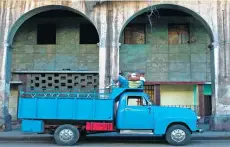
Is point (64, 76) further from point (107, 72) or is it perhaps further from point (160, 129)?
point (160, 129)

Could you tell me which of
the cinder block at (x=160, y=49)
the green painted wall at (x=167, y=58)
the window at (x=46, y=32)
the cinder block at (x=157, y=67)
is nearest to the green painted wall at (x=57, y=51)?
the window at (x=46, y=32)

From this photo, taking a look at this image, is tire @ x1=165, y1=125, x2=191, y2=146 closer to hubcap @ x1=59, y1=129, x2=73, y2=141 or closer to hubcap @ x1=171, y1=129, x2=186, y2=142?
hubcap @ x1=171, y1=129, x2=186, y2=142

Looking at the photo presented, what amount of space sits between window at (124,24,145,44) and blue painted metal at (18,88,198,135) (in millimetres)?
10425

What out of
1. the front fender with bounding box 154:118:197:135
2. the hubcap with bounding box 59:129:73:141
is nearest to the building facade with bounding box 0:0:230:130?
the hubcap with bounding box 59:129:73:141

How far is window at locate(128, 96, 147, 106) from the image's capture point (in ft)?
43.4

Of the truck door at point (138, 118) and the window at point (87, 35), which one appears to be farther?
the window at point (87, 35)

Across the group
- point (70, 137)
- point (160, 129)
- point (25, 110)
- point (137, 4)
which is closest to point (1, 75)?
point (25, 110)

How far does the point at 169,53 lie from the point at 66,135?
1188 cm

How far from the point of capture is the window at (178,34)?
916 inches

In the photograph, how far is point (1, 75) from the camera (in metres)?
17.8

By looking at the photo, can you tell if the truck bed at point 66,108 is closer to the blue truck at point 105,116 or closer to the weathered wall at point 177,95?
the blue truck at point 105,116

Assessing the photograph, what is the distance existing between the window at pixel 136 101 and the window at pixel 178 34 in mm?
10770

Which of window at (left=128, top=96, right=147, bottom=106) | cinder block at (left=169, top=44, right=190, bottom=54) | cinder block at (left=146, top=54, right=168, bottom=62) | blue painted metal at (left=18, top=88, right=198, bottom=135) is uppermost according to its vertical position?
cinder block at (left=169, top=44, right=190, bottom=54)

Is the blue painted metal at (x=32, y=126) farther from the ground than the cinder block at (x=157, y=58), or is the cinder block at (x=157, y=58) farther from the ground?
the cinder block at (x=157, y=58)
